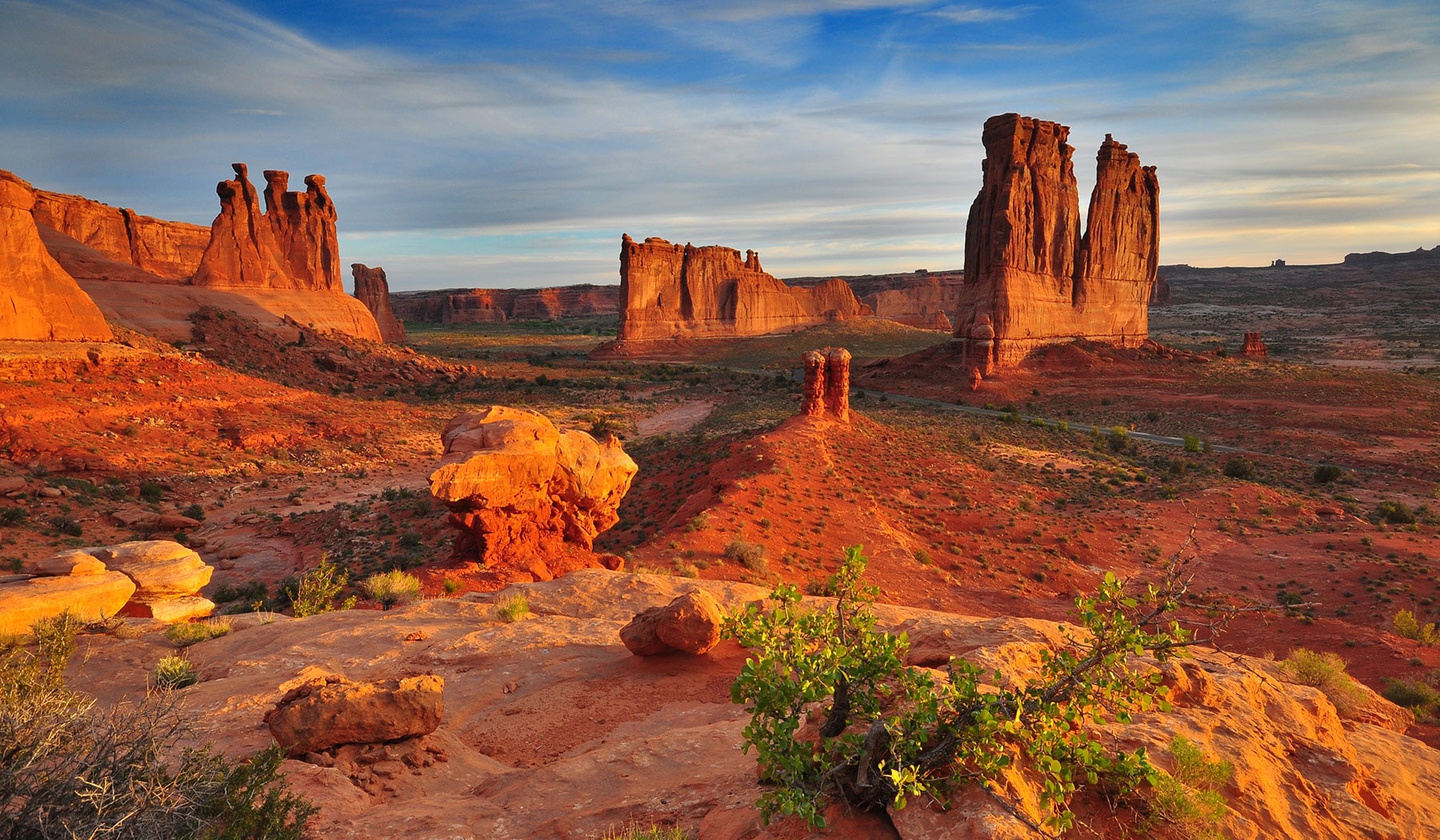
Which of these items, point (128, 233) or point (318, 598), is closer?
point (318, 598)

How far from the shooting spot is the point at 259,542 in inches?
791

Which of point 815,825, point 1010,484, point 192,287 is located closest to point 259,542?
point 815,825

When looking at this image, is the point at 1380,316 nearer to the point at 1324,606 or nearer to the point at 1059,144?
the point at 1059,144

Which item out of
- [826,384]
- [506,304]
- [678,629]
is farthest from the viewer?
[506,304]

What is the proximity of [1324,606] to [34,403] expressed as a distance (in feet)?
135

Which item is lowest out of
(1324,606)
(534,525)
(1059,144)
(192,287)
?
(1324,606)

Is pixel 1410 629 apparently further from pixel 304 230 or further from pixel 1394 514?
pixel 304 230

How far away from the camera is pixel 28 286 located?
2838cm

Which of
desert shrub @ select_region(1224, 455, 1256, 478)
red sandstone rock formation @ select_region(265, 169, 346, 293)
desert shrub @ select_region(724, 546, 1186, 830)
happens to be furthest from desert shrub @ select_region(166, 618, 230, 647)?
red sandstone rock formation @ select_region(265, 169, 346, 293)

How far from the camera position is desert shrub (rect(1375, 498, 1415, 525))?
2388cm

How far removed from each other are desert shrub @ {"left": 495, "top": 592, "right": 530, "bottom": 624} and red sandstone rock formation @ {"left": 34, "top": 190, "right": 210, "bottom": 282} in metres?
51.8

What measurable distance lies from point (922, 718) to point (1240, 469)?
108 ft

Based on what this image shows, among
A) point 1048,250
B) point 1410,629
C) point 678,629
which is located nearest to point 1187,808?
point 678,629

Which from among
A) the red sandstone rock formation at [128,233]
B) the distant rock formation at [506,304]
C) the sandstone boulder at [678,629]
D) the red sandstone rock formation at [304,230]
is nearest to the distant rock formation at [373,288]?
the red sandstone rock formation at [128,233]
